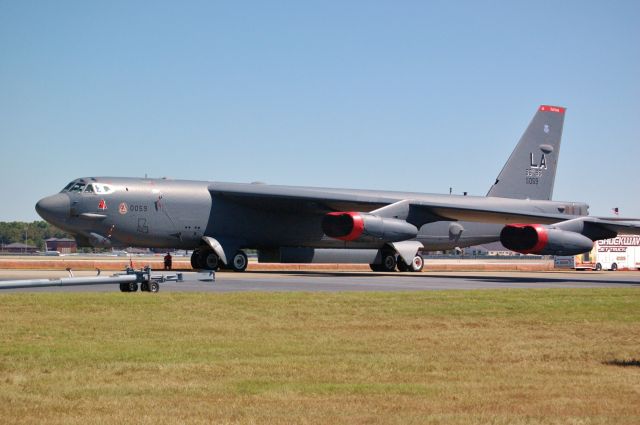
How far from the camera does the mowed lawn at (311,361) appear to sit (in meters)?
8.48

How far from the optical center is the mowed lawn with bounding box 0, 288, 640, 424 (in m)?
8.48

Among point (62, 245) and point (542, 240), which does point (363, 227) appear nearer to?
point (542, 240)

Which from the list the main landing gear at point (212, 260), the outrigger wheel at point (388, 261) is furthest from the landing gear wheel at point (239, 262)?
the outrigger wheel at point (388, 261)

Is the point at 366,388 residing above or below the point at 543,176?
below

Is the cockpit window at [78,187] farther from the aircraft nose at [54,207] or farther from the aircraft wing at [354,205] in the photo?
the aircraft wing at [354,205]

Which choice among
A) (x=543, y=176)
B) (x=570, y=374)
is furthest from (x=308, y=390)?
(x=543, y=176)

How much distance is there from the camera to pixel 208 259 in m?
38.2

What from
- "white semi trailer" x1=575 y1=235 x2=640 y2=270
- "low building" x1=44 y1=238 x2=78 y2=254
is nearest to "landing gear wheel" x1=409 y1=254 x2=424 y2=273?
"white semi trailer" x1=575 y1=235 x2=640 y2=270

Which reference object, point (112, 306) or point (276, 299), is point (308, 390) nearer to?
point (112, 306)

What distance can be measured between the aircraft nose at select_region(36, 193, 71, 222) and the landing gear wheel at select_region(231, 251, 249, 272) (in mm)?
6893

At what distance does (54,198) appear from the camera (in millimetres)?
35344

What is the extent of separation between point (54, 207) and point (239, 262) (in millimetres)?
A: 7676

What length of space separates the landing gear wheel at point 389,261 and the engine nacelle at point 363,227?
13.9 feet

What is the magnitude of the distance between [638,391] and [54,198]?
95.5 ft
